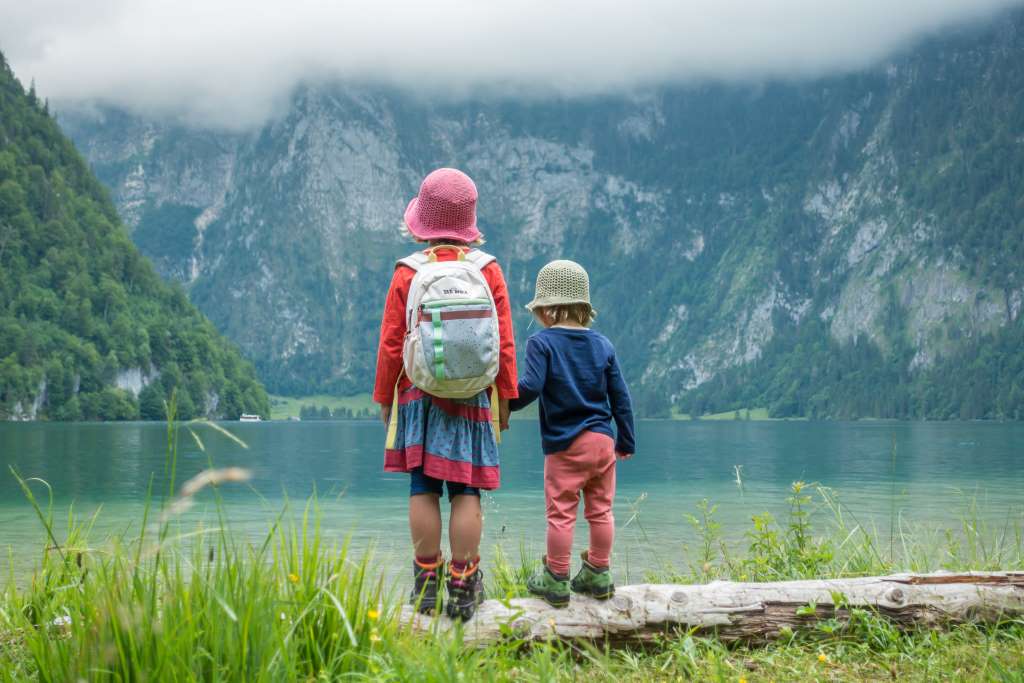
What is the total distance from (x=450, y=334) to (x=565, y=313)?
1.03m

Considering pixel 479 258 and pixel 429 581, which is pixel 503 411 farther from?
pixel 429 581

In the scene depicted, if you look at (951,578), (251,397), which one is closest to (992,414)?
(251,397)

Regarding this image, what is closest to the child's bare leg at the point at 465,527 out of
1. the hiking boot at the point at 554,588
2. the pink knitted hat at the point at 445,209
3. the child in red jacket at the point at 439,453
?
the child in red jacket at the point at 439,453

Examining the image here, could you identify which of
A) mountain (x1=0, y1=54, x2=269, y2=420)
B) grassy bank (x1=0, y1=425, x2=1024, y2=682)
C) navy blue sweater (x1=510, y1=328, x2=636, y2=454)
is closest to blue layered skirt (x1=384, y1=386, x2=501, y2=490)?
navy blue sweater (x1=510, y1=328, x2=636, y2=454)

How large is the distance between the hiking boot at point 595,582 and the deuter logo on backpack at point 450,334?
1.19 metres

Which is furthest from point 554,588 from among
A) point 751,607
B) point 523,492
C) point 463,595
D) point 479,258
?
point 523,492

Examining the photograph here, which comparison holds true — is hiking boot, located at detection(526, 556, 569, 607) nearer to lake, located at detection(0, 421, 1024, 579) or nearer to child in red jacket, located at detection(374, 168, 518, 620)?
child in red jacket, located at detection(374, 168, 518, 620)

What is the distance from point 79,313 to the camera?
5433 inches

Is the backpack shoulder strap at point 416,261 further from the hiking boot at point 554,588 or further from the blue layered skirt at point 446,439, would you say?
the hiking boot at point 554,588

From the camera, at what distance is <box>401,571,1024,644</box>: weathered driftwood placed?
5.12m

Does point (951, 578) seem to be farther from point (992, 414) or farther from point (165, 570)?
point (992, 414)

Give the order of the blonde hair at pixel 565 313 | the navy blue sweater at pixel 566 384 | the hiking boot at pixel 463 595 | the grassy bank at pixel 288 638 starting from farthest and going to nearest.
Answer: the blonde hair at pixel 565 313
the navy blue sweater at pixel 566 384
the hiking boot at pixel 463 595
the grassy bank at pixel 288 638

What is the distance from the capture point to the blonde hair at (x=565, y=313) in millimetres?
5570

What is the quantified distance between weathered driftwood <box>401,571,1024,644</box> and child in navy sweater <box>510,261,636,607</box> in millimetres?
162
